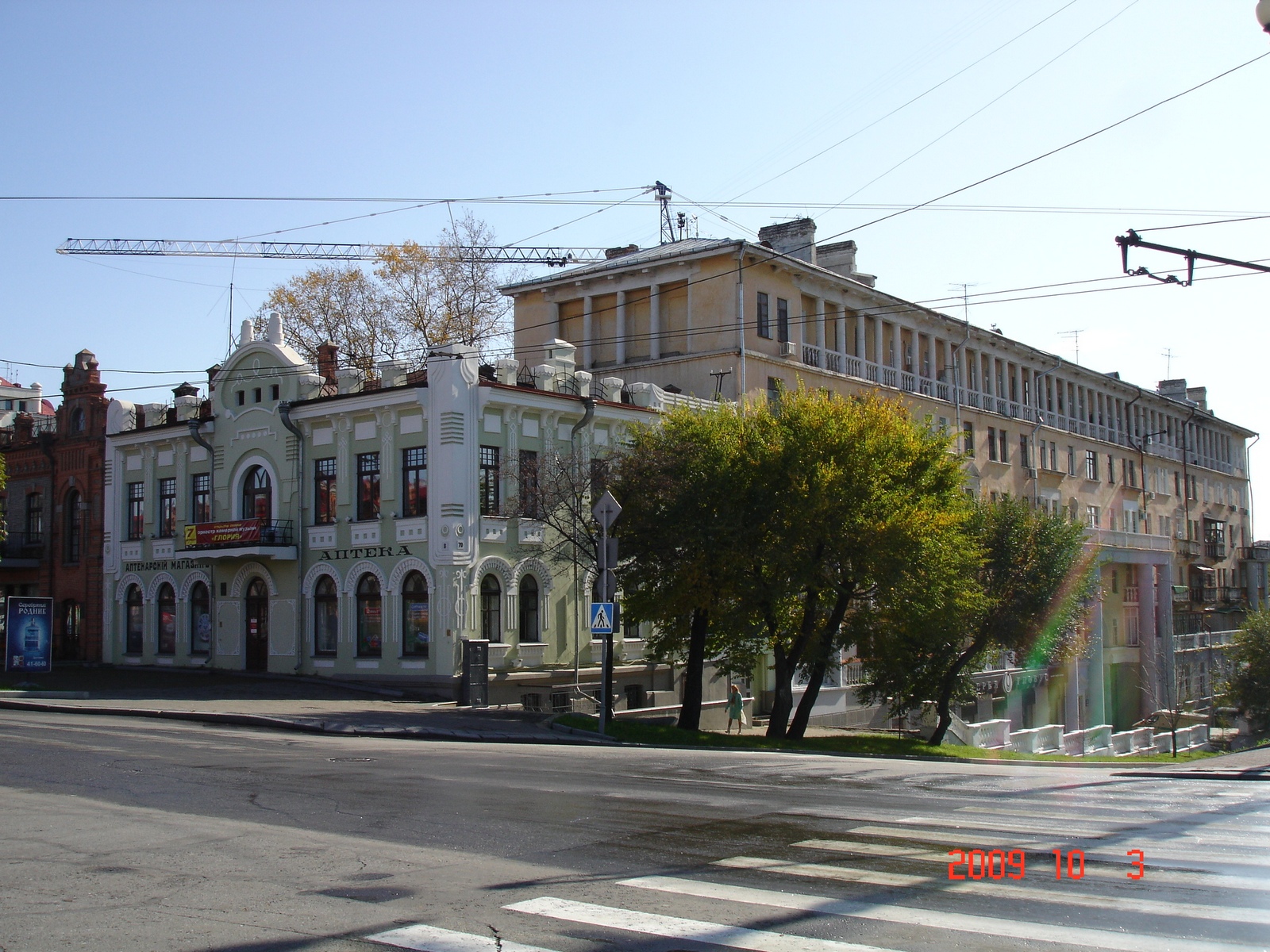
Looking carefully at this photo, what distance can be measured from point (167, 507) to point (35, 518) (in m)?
8.60

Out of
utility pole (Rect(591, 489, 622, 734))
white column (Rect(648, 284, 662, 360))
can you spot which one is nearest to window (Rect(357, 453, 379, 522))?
utility pole (Rect(591, 489, 622, 734))

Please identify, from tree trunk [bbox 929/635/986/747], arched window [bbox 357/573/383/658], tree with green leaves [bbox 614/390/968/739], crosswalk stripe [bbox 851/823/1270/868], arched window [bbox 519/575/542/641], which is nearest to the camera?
crosswalk stripe [bbox 851/823/1270/868]

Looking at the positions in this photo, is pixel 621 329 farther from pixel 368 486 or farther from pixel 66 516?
pixel 66 516

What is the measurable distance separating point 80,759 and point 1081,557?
104ft

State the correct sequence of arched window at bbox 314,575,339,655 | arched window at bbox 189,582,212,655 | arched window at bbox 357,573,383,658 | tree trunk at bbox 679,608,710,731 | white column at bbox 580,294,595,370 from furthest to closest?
white column at bbox 580,294,595,370, arched window at bbox 189,582,212,655, arched window at bbox 314,575,339,655, arched window at bbox 357,573,383,658, tree trunk at bbox 679,608,710,731

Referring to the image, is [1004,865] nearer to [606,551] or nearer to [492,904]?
[492,904]

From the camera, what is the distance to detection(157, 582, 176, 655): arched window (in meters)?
38.1

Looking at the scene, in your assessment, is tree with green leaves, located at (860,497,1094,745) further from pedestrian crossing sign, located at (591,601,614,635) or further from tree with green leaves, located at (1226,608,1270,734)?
tree with green leaves, located at (1226,608,1270,734)

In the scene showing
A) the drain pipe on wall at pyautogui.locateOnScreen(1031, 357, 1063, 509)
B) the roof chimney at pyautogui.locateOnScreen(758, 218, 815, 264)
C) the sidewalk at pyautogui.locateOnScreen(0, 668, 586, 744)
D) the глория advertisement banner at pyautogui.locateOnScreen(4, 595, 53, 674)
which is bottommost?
the sidewalk at pyautogui.locateOnScreen(0, 668, 586, 744)

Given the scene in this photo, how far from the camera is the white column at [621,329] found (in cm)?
4366

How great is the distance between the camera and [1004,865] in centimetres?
862

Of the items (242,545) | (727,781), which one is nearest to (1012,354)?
(242,545)

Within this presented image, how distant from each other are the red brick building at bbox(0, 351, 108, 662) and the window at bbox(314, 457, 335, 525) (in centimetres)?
1148

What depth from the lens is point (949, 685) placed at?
35156 millimetres
